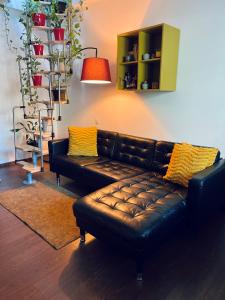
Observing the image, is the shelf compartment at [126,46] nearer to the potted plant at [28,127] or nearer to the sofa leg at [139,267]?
the potted plant at [28,127]

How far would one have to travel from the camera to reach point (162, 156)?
8.86 ft

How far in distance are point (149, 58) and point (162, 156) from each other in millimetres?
1185

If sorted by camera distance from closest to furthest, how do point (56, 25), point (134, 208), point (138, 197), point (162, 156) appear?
point (134, 208) < point (138, 197) < point (162, 156) < point (56, 25)

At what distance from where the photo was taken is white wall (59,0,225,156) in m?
2.52

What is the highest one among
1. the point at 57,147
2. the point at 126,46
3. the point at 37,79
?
the point at 126,46

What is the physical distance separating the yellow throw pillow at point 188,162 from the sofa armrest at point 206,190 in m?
0.09

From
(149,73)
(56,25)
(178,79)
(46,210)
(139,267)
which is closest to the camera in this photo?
(139,267)

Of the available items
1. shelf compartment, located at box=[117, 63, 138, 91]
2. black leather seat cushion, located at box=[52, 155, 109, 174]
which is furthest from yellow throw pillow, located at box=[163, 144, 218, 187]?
shelf compartment, located at box=[117, 63, 138, 91]

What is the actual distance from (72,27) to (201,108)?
2.66 meters

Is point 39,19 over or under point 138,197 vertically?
over

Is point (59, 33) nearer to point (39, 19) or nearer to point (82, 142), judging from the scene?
point (39, 19)

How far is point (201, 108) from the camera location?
268 cm

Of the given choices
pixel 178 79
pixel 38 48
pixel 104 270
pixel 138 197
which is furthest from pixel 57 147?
pixel 104 270

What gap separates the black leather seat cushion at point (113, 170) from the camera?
102 inches
